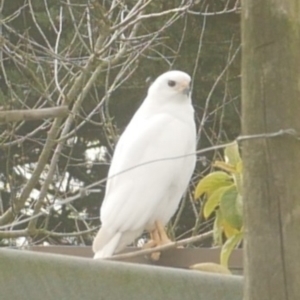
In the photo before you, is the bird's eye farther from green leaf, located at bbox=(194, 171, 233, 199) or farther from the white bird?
green leaf, located at bbox=(194, 171, 233, 199)

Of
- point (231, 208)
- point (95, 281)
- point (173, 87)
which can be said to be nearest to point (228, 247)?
point (231, 208)

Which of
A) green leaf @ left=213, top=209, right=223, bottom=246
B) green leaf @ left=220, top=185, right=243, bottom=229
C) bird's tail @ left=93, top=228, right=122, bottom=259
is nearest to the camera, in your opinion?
green leaf @ left=220, top=185, right=243, bottom=229

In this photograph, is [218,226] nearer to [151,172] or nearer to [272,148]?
[151,172]

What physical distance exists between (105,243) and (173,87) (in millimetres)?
817

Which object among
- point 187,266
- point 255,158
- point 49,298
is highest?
point 255,158

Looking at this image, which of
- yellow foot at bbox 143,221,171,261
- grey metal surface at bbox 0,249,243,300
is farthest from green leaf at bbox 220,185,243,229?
yellow foot at bbox 143,221,171,261

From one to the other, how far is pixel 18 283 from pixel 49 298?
0.21 feet

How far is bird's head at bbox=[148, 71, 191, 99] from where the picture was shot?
3652 millimetres

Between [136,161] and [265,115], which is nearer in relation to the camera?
[265,115]

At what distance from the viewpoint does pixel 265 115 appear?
51.8 inches

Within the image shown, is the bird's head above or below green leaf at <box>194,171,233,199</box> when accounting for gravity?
above

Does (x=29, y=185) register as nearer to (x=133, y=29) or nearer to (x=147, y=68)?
(x=133, y=29)

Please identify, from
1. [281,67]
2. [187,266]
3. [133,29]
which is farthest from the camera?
[133,29]

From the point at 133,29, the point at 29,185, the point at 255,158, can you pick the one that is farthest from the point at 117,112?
the point at 255,158
